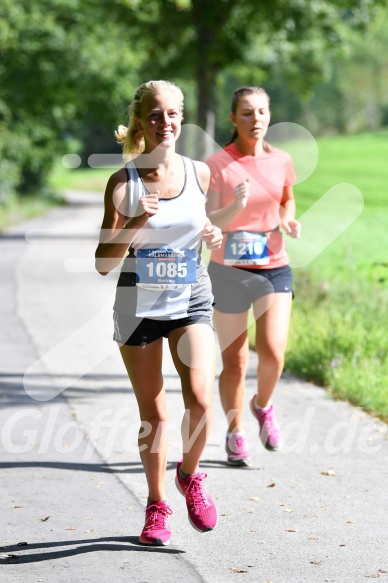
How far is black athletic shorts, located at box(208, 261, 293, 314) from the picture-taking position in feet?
21.2

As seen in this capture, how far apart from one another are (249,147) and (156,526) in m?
2.33

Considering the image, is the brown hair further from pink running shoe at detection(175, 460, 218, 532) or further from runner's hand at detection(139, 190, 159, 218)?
pink running shoe at detection(175, 460, 218, 532)

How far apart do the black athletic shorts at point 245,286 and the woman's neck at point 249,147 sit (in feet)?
2.07

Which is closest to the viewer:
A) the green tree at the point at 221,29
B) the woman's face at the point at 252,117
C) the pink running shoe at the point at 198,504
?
the pink running shoe at the point at 198,504

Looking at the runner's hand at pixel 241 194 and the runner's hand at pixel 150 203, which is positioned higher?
the runner's hand at pixel 150 203

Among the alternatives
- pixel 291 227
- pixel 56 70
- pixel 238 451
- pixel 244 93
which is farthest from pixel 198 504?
pixel 56 70

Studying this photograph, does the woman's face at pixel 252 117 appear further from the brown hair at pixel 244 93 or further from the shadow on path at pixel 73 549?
the shadow on path at pixel 73 549

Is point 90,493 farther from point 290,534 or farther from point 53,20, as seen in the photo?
point 53,20

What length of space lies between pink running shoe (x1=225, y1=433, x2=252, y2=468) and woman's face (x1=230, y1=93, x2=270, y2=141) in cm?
164

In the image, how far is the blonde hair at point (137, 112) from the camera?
4.87 metres

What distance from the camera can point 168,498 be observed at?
5.88 meters

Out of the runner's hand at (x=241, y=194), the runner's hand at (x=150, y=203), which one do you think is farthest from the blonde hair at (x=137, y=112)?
the runner's hand at (x=241, y=194)

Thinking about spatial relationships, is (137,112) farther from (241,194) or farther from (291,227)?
(291,227)

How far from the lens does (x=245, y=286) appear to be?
255 inches
